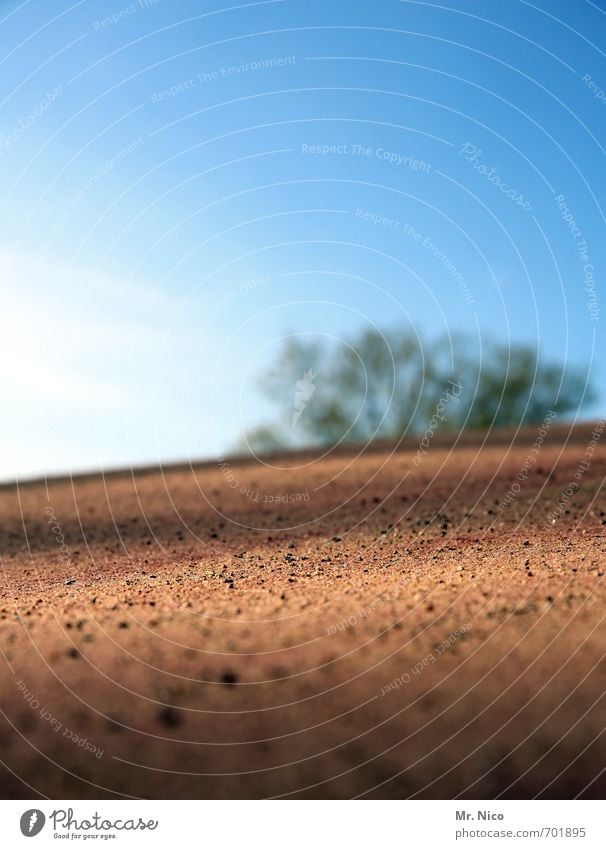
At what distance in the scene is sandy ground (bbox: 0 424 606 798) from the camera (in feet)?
19.8

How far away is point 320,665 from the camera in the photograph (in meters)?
7.56

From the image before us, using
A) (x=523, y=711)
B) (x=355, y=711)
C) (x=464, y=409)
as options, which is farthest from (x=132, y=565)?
(x=464, y=409)

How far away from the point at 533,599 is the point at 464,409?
1577 inches

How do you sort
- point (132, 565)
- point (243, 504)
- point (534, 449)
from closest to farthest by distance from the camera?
point (132, 565) → point (243, 504) → point (534, 449)

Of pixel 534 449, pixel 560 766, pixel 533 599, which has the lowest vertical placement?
pixel 560 766

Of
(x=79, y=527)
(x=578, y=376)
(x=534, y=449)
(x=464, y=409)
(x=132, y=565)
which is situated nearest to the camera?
(x=132, y=565)

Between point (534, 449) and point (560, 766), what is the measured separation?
20664mm

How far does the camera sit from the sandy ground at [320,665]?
6.04 meters

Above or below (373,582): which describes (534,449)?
above

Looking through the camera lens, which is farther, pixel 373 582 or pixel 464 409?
pixel 464 409

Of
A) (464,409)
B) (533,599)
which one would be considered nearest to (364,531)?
(533,599)

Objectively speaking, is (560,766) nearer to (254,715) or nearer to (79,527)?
(254,715)

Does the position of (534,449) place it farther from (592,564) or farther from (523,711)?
(523,711)

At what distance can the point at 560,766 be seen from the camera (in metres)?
5.99
